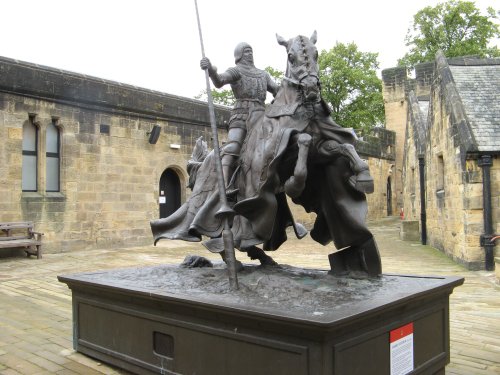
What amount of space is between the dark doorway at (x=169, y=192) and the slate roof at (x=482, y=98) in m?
8.92

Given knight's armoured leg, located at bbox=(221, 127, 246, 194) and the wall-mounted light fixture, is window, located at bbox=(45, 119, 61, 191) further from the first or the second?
knight's armoured leg, located at bbox=(221, 127, 246, 194)

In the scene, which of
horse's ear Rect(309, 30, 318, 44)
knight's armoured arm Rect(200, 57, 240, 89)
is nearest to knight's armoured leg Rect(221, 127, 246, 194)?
knight's armoured arm Rect(200, 57, 240, 89)

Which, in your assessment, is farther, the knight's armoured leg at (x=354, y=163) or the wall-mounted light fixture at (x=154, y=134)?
the wall-mounted light fixture at (x=154, y=134)

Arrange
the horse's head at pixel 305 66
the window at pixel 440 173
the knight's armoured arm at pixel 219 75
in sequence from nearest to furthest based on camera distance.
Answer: the horse's head at pixel 305 66
the knight's armoured arm at pixel 219 75
the window at pixel 440 173

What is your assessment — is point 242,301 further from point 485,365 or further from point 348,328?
point 485,365

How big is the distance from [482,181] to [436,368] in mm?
7477

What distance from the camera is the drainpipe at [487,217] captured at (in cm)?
1042

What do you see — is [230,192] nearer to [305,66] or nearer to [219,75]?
[219,75]

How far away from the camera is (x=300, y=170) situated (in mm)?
4117

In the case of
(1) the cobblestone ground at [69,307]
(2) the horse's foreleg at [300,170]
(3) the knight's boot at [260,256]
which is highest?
(2) the horse's foreleg at [300,170]

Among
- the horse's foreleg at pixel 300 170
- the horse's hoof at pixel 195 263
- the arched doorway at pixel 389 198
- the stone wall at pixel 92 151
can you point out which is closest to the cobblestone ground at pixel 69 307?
the stone wall at pixel 92 151

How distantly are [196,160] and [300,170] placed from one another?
2.31m

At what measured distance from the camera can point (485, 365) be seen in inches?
179

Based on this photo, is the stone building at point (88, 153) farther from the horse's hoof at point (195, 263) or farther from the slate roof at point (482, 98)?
the horse's hoof at point (195, 263)
